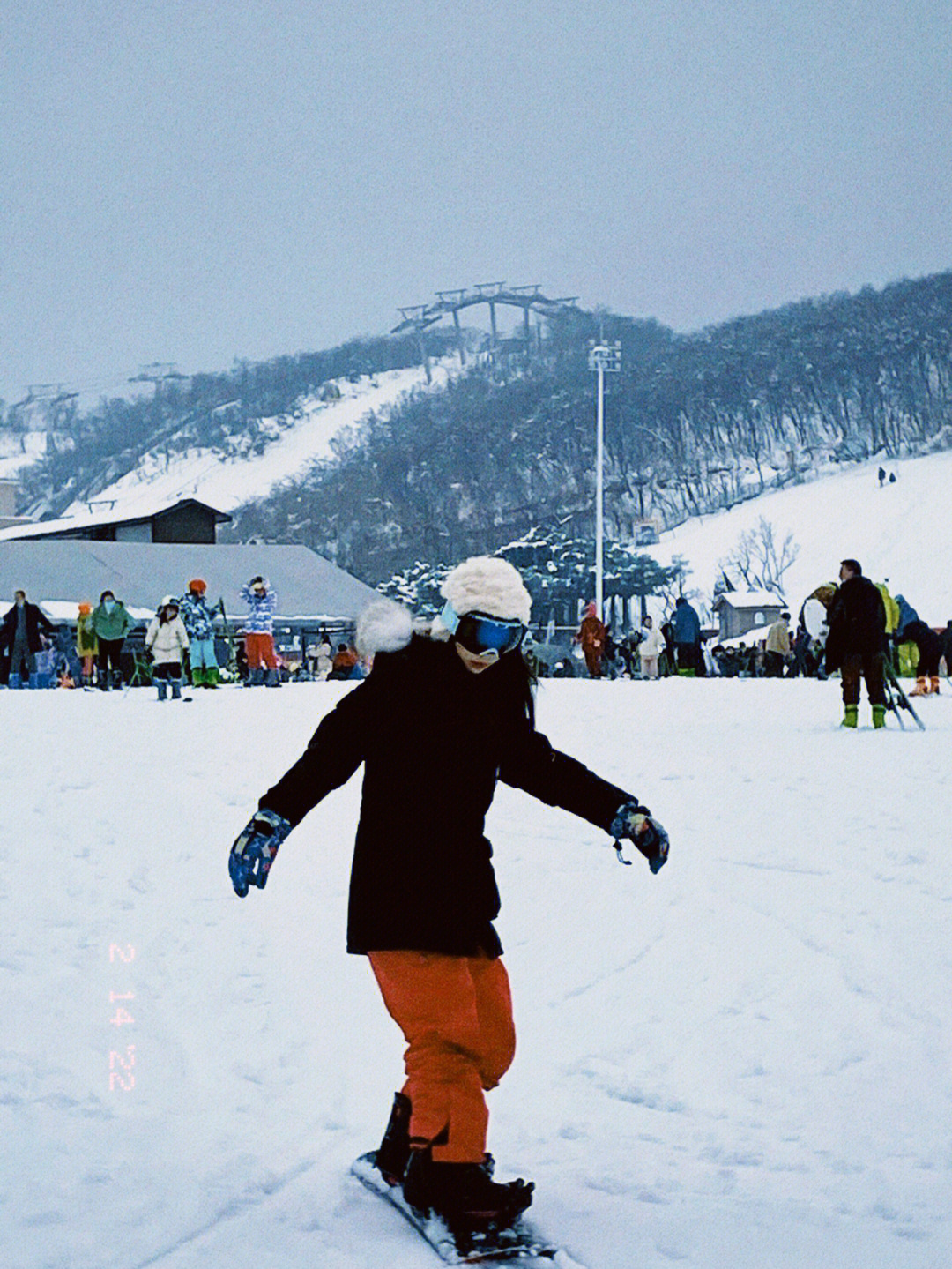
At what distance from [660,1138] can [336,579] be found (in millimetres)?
38078

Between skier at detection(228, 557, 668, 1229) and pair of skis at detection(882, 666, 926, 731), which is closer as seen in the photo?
skier at detection(228, 557, 668, 1229)

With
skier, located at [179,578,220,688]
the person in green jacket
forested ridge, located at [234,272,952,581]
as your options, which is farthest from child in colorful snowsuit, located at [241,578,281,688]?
forested ridge, located at [234,272,952,581]

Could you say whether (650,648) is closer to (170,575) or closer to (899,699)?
(899,699)

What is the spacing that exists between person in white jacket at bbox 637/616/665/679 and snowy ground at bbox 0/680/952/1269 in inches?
660

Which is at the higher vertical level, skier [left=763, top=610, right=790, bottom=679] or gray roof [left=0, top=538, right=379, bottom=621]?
gray roof [left=0, top=538, right=379, bottom=621]

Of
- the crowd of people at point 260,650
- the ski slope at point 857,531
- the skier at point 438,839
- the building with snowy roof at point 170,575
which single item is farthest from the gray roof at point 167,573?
the skier at point 438,839

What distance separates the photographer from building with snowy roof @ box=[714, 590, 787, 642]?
180 feet

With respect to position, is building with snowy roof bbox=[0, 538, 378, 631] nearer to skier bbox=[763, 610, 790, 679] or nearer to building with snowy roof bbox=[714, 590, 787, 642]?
skier bbox=[763, 610, 790, 679]

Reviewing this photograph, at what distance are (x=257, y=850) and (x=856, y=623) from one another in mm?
9173

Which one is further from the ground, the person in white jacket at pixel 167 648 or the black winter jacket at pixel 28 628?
the black winter jacket at pixel 28 628

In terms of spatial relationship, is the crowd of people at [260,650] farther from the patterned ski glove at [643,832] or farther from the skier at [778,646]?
the patterned ski glove at [643,832]

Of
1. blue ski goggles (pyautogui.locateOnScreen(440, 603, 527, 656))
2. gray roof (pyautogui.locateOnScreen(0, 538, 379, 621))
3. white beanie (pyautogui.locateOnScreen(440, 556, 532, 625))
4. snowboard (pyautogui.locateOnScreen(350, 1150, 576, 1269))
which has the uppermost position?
gray roof (pyautogui.locateOnScreen(0, 538, 379, 621))

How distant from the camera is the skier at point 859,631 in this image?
1154 cm

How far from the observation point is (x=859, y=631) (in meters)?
11.6
